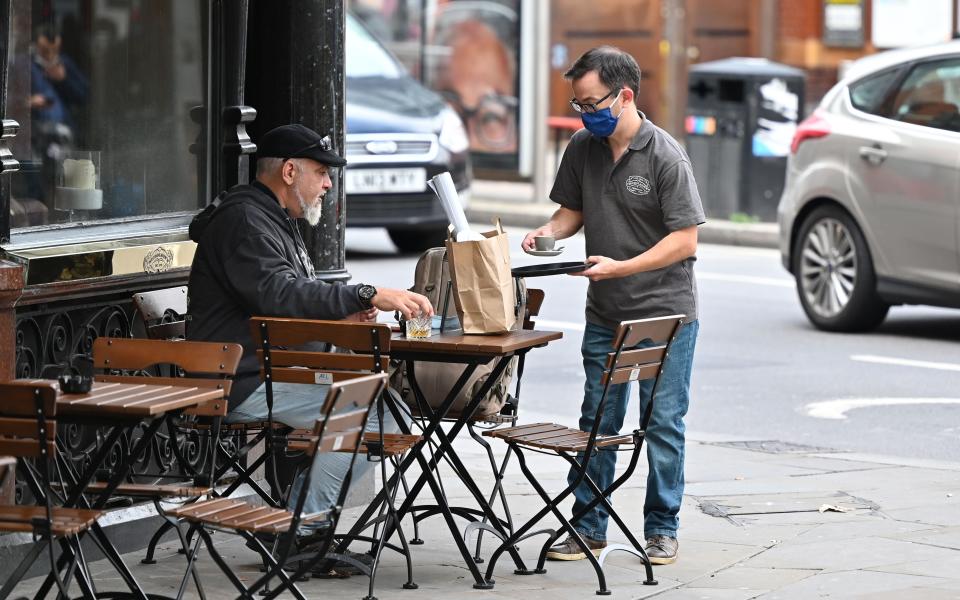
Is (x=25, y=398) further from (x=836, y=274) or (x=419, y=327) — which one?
(x=836, y=274)

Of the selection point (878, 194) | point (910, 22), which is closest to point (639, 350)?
point (878, 194)

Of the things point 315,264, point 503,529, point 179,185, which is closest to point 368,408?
point 503,529

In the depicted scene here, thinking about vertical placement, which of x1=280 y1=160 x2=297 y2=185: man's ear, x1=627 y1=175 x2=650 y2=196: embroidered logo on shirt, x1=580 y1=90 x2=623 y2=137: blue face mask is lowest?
x1=627 y1=175 x2=650 y2=196: embroidered logo on shirt

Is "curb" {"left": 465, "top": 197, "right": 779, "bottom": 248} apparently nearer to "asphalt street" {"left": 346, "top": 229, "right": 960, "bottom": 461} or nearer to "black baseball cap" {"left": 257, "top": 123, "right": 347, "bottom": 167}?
"asphalt street" {"left": 346, "top": 229, "right": 960, "bottom": 461}

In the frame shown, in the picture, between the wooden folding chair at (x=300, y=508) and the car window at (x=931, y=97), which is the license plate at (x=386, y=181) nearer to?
the car window at (x=931, y=97)

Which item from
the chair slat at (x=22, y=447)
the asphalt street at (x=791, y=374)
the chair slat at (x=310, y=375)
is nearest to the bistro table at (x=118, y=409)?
the chair slat at (x=22, y=447)

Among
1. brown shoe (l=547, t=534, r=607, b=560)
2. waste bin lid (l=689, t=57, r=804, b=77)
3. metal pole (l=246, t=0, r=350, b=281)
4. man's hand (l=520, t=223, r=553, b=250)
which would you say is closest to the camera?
brown shoe (l=547, t=534, r=607, b=560)

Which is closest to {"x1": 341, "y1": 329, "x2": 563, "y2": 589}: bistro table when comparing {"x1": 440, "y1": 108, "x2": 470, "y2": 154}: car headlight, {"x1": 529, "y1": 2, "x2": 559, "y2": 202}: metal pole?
{"x1": 440, "y1": 108, "x2": 470, "y2": 154}: car headlight

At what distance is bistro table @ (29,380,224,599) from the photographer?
5090mm

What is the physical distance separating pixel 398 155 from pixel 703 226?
275 cm

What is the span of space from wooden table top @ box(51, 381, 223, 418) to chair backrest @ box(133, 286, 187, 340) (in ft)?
3.39

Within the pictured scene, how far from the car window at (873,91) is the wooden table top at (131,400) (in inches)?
288

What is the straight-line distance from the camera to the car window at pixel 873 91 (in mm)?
11852

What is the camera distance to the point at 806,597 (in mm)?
6062
